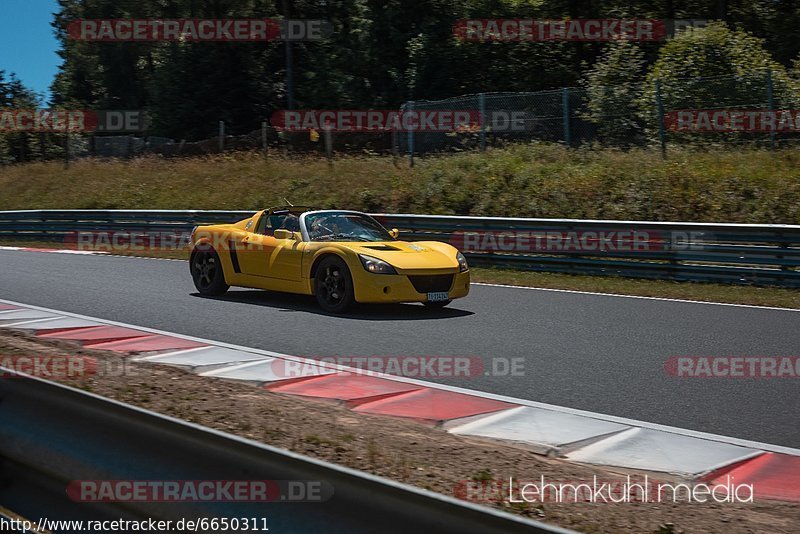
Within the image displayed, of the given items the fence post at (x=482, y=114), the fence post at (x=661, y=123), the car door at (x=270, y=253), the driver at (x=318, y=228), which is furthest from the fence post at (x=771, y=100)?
the car door at (x=270, y=253)

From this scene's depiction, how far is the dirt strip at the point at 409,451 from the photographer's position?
412 centimetres

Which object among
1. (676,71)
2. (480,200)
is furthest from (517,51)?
(480,200)

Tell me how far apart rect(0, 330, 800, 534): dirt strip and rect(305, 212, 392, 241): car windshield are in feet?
12.7

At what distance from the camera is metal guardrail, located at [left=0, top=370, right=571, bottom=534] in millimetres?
2807

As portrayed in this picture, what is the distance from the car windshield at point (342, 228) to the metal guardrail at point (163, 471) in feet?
23.8

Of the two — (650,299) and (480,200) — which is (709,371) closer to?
(650,299)

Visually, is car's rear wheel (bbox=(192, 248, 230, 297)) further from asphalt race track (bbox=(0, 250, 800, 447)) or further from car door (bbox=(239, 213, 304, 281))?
car door (bbox=(239, 213, 304, 281))

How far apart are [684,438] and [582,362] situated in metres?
2.42

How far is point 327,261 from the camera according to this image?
10.9 m

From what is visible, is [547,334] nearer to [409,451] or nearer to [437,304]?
[437,304]

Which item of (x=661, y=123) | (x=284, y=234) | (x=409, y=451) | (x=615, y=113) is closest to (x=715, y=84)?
(x=661, y=123)

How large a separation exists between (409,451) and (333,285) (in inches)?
228

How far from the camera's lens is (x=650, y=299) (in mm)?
12492

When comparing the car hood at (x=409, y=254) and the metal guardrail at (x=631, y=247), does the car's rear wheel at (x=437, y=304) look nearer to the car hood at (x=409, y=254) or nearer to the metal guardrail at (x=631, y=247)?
the car hood at (x=409, y=254)
